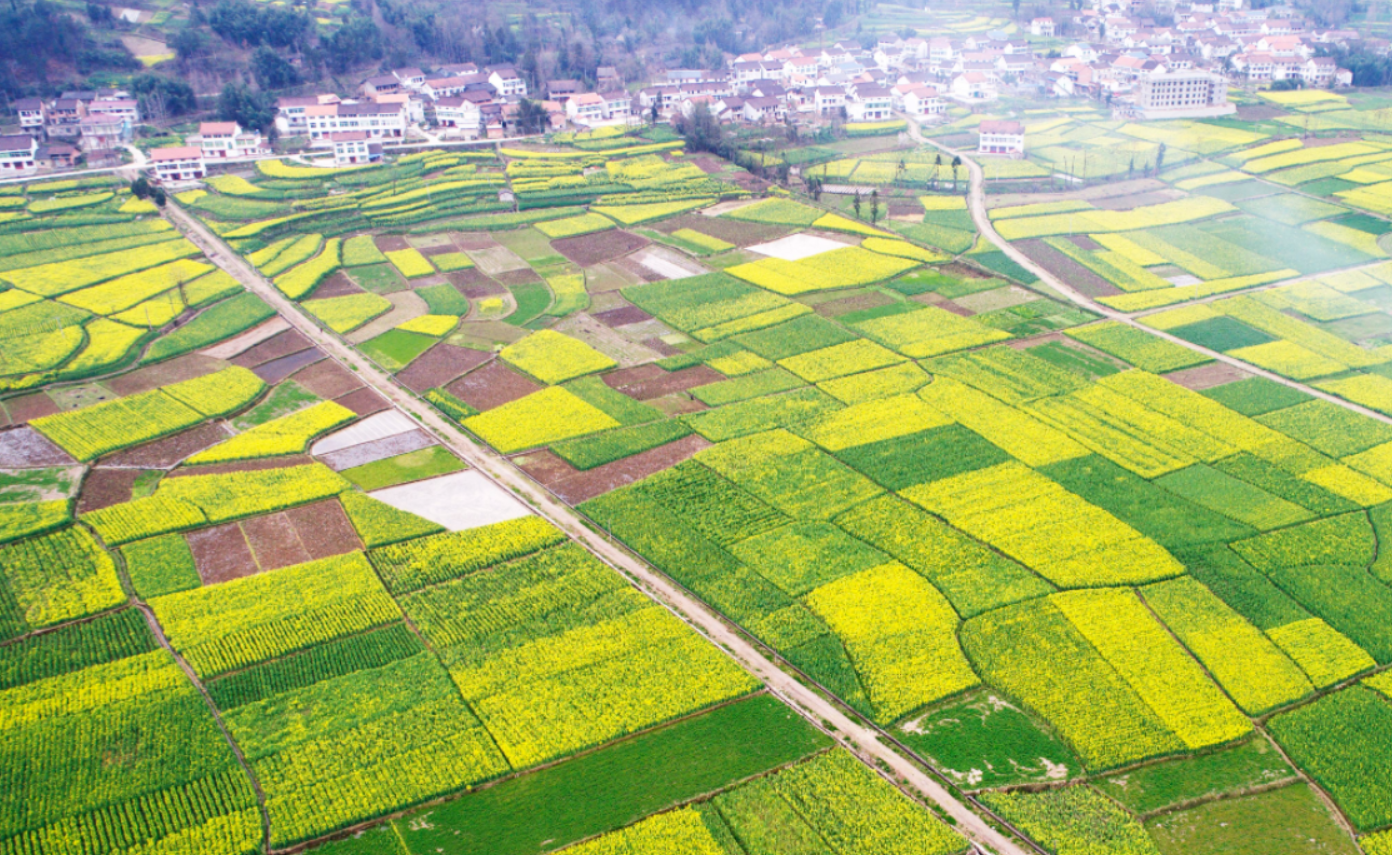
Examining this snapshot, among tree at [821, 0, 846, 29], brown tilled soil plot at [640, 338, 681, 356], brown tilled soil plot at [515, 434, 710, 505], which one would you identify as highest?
tree at [821, 0, 846, 29]

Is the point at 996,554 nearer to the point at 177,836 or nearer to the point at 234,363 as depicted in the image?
the point at 177,836

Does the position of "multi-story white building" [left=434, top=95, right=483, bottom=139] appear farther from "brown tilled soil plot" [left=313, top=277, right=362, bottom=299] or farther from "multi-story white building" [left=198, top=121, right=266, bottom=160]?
"brown tilled soil plot" [left=313, top=277, right=362, bottom=299]

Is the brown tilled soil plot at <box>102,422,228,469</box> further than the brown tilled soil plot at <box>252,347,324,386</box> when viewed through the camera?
No

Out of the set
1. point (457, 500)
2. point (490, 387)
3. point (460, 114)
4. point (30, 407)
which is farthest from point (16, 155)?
point (457, 500)

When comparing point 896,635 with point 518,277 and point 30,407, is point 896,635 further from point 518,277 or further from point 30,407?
point 30,407

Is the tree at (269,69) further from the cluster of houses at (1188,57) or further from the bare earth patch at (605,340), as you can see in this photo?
the cluster of houses at (1188,57)

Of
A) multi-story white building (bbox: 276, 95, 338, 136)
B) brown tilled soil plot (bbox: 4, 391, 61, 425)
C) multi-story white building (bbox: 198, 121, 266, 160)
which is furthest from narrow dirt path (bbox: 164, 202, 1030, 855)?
multi-story white building (bbox: 276, 95, 338, 136)
